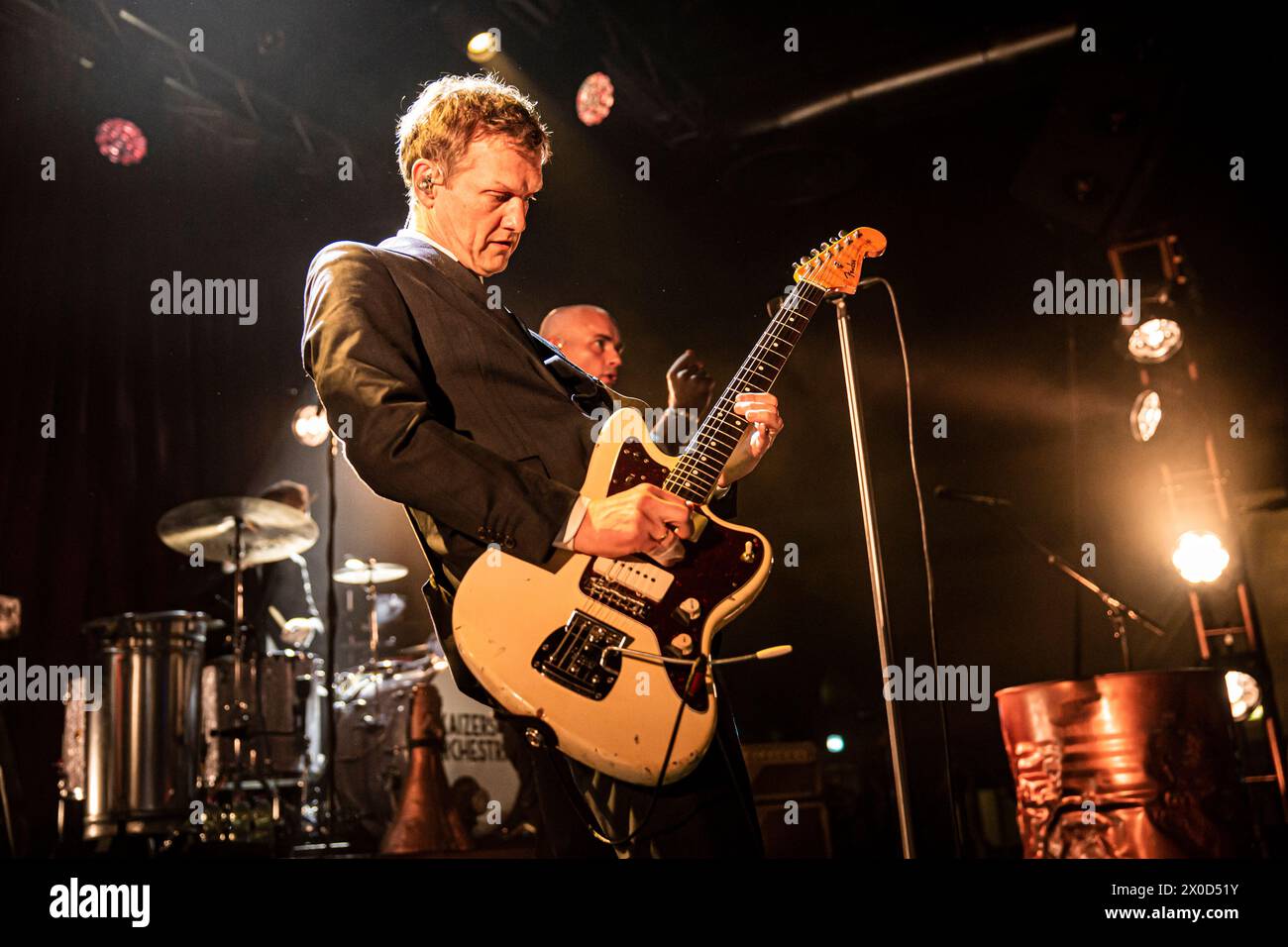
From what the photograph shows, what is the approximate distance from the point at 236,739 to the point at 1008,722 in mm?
4576

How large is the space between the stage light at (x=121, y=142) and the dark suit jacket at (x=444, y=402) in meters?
4.50

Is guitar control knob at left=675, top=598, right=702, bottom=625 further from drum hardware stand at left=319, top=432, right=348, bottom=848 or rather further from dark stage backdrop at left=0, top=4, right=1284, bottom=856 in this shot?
dark stage backdrop at left=0, top=4, right=1284, bottom=856

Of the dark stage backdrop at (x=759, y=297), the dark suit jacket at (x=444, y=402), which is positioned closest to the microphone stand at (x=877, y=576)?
the dark suit jacket at (x=444, y=402)

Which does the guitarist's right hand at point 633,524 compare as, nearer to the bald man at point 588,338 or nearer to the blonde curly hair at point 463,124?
the blonde curly hair at point 463,124

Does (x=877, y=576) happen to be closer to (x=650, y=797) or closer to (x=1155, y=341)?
(x=650, y=797)

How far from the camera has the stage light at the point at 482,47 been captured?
5473 millimetres

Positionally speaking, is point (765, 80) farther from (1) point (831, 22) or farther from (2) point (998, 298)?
(2) point (998, 298)

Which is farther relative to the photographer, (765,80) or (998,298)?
(998,298)

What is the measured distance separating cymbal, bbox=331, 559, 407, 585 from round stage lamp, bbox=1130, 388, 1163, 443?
4.62 metres

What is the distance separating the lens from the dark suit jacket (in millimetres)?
1777

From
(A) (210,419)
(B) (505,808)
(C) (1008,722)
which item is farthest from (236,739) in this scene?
(C) (1008,722)

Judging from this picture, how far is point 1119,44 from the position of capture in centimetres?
492

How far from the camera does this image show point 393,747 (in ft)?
21.2
